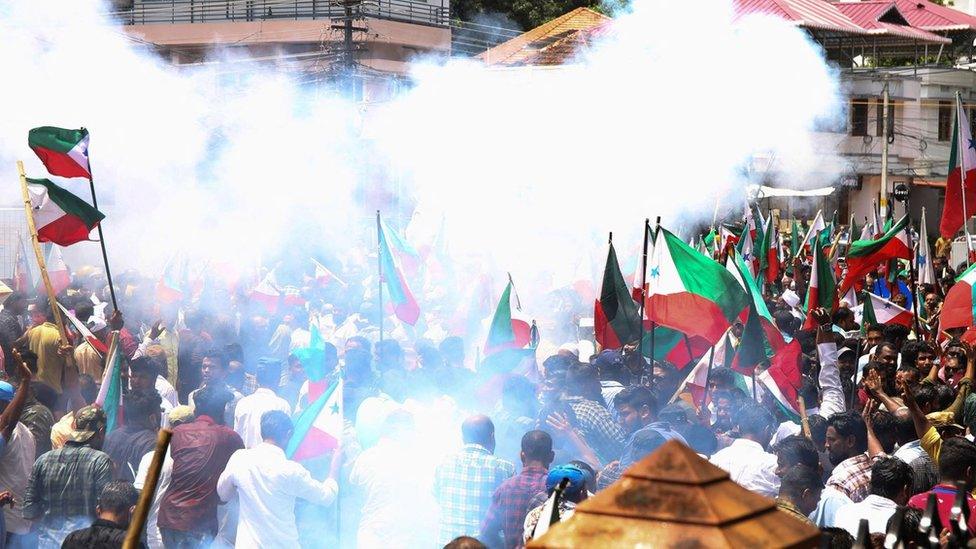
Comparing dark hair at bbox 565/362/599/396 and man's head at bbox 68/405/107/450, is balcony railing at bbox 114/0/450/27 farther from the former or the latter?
man's head at bbox 68/405/107/450

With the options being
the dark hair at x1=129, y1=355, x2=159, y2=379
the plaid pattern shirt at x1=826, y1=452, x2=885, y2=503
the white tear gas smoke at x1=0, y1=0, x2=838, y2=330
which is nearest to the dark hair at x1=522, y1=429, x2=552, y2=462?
the plaid pattern shirt at x1=826, y1=452, x2=885, y2=503

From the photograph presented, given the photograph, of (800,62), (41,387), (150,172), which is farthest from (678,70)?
(41,387)

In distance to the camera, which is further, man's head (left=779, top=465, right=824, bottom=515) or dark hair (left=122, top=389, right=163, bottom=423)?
dark hair (left=122, top=389, right=163, bottom=423)

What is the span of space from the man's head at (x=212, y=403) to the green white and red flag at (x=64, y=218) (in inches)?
115

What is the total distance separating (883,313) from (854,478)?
546 cm

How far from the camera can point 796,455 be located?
5.52m

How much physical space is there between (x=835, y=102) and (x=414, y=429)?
3038cm

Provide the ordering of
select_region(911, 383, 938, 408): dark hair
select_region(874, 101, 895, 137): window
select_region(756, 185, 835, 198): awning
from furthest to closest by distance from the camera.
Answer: select_region(874, 101, 895, 137): window, select_region(756, 185, 835, 198): awning, select_region(911, 383, 938, 408): dark hair

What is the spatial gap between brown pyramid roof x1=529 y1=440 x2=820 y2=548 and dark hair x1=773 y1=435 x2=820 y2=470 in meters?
3.56

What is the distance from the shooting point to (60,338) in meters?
8.96

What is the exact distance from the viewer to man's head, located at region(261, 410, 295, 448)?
19.9 ft

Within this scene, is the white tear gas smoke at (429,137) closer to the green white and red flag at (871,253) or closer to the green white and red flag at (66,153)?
the green white and red flag at (871,253)

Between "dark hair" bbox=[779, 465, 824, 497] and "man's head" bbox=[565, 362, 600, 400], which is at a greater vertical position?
"dark hair" bbox=[779, 465, 824, 497]

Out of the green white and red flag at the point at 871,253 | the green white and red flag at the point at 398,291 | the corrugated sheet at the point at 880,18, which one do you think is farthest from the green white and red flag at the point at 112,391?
the corrugated sheet at the point at 880,18
